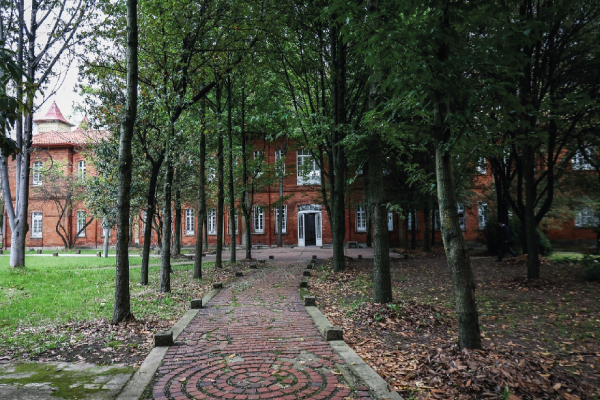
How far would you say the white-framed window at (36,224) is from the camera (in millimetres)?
34188

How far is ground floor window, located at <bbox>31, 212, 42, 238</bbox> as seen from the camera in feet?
112

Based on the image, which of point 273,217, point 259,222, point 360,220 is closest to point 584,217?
point 360,220

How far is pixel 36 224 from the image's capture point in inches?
1350

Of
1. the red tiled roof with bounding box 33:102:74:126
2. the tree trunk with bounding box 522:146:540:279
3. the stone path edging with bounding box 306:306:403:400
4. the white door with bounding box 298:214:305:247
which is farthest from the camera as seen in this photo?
the red tiled roof with bounding box 33:102:74:126

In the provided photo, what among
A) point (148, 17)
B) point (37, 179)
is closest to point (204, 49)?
point (148, 17)

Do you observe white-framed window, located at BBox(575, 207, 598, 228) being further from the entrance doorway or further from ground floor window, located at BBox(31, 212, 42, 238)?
ground floor window, located at BBox(31, 212, 42, 238)

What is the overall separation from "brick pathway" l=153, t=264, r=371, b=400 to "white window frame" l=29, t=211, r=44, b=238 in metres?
33.3

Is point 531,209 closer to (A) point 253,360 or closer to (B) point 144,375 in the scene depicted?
(A) point 253,360

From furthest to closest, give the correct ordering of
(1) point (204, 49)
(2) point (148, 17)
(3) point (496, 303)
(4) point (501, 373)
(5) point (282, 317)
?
1. (1) point (204, 49)
2. (2) point (148, 17)
3. (3) point (496, 303)
4. (5) point (282, 317)
5. (4) point (501, 373)

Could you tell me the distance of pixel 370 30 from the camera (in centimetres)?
440

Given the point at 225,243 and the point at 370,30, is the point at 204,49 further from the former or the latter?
the point at 225,243

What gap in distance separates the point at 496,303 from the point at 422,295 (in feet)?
5.15

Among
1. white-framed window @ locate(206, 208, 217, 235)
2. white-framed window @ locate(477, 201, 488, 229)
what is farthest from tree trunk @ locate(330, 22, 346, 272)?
white-framed window @ locate(206, 208, 217, 235)

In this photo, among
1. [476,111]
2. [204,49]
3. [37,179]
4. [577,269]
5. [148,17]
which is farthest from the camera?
[37,179]
